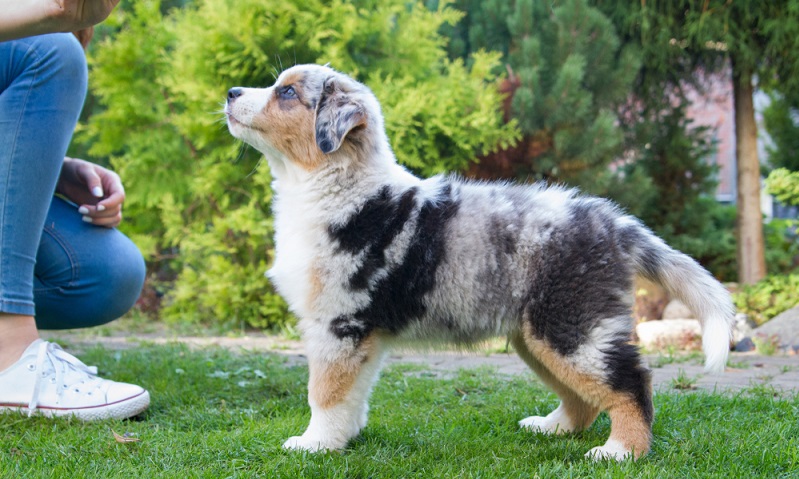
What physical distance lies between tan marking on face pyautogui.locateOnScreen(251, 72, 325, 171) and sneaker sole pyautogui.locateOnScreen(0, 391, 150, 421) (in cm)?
132

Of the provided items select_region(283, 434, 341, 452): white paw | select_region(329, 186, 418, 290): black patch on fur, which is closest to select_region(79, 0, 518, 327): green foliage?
select_region(329, 186, 418, 290): black patch on fur

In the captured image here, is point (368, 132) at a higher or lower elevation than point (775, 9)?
lower

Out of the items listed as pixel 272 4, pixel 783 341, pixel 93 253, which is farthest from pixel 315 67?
pixel 783 341

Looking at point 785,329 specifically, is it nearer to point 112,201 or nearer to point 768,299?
point 768,299

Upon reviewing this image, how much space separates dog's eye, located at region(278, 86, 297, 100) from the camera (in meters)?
3.35

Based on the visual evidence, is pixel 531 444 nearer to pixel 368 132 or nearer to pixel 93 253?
pixel 368 132

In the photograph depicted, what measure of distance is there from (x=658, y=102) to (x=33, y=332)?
7214mm

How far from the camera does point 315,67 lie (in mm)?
3426

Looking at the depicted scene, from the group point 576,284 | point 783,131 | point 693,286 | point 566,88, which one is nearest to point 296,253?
point 576,284

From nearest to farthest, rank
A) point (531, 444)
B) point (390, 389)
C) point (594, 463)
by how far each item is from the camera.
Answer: point (594, 463) < point (531, 444) < point (390, 389)

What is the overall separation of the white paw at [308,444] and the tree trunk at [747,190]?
265 inches

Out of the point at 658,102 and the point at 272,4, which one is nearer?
the point at 272,4

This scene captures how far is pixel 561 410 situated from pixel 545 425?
0.32 feet

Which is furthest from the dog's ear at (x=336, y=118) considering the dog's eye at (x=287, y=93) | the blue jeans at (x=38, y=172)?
the blue jeans at (x=38, y=172)
